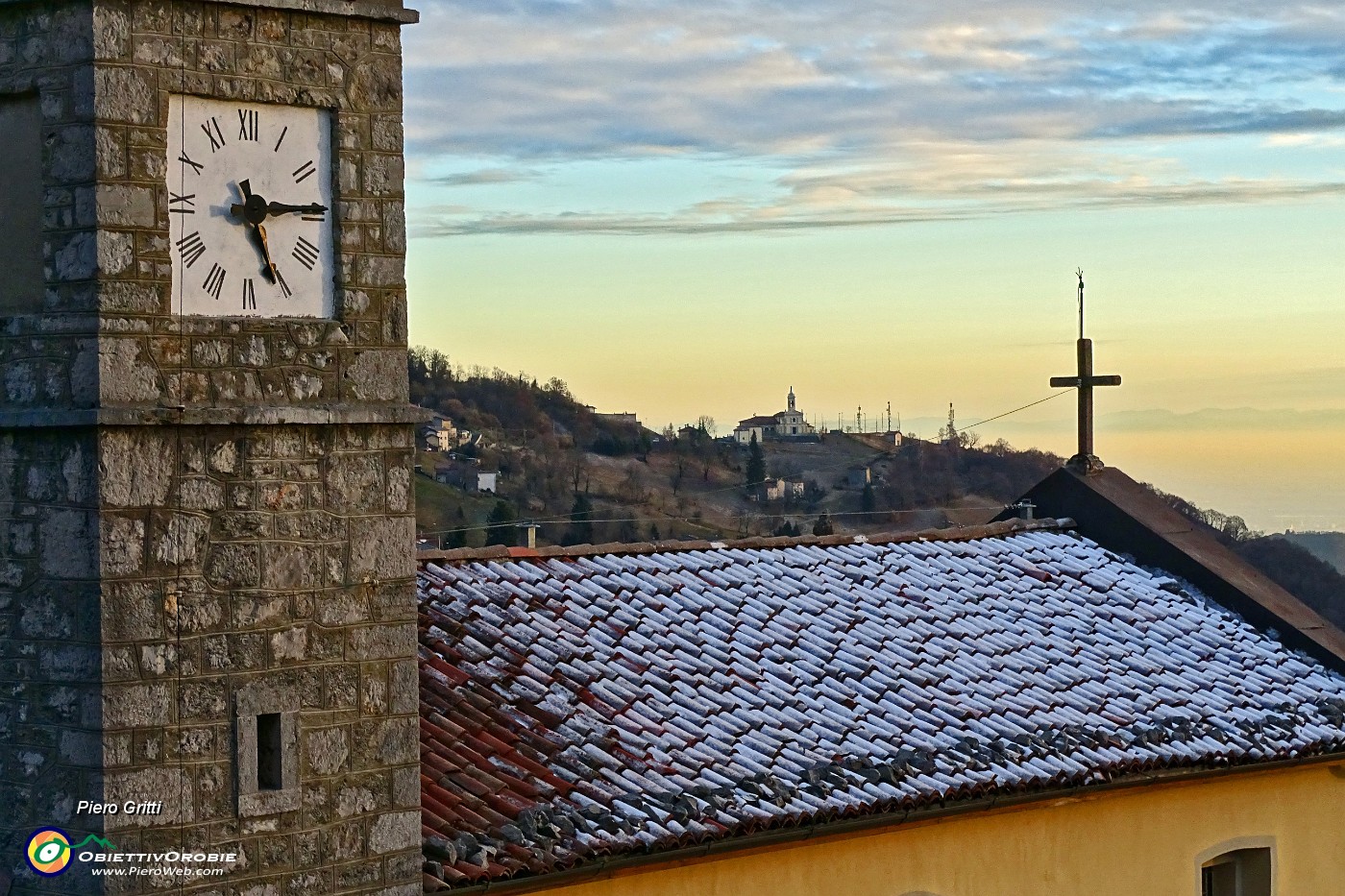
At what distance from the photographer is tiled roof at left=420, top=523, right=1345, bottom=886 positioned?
9.30 meters

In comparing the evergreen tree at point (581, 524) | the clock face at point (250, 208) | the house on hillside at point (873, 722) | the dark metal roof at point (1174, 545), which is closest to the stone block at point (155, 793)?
the house on hillside at point (873, 722)

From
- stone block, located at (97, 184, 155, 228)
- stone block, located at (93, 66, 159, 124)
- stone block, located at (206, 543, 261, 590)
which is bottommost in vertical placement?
stone block, located at (206, 543, 261, 590)

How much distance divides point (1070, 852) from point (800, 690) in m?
2.00

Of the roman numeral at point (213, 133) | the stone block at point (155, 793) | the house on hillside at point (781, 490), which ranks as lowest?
the house on hillside at point (781, 490)

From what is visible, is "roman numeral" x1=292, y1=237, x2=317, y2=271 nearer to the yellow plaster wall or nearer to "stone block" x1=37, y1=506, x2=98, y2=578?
"stone block" x1=37, y1=506, x2=98, y2=578

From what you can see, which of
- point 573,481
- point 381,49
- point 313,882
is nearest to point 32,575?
point 313,882

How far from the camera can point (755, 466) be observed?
5275 cm

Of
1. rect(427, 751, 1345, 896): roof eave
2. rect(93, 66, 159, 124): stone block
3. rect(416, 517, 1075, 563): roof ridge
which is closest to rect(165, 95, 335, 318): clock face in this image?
rect(93, 66, 159, 124): stone block

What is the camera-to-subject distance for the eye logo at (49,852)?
7406mm

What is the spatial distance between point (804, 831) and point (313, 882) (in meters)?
2.89

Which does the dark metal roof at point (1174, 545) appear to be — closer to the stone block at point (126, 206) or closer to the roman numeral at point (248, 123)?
the roman numeral at point (248, 123)

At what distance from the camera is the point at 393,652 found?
8.22 m

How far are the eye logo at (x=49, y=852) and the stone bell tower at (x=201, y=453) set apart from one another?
28 millimetres

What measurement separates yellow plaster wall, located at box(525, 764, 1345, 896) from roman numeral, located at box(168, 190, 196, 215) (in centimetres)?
372
